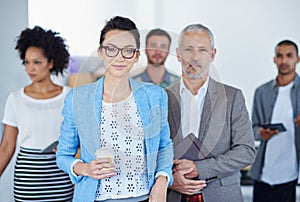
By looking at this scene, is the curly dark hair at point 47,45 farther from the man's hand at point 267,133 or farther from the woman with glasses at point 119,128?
the man's hand at point 267,133

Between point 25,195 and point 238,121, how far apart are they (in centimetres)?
111

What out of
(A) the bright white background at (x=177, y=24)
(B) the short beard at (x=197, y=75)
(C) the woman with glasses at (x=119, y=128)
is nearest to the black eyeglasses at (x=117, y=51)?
(C) the woman with glasses at (x=119, y=128)

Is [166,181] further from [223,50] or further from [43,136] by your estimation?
[223,50]

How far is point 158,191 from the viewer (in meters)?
1.71

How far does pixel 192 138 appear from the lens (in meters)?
1.96

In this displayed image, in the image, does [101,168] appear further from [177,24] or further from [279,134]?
[177,24]

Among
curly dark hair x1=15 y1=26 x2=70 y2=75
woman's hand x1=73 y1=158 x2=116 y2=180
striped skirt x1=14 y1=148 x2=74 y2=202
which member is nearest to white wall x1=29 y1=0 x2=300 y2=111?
curly dark hair x1=15 y1=26 x2=70 y2=75

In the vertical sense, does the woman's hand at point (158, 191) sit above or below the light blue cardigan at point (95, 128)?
below

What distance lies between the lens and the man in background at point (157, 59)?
6.04ft

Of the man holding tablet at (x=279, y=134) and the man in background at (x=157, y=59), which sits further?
the man holding tablet at (x=279, y=134)

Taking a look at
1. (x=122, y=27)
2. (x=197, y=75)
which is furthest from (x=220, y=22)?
(x=122, y=27)

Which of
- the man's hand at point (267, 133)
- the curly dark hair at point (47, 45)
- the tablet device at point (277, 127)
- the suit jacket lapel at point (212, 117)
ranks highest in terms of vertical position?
the curly dark hair at point (47, 45)

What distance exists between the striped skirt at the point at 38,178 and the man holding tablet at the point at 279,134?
135cm

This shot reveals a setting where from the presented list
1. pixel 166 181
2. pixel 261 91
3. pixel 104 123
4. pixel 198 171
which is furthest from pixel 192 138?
pixel 261 91
